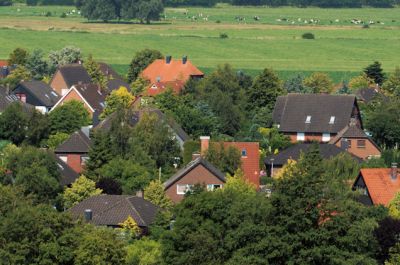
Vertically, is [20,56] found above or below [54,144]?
above

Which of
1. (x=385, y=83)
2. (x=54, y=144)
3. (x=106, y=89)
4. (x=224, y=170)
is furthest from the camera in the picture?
(x=385, y=83)

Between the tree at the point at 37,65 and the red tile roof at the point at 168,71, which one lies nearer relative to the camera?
the red tile roof at the point at 168,71

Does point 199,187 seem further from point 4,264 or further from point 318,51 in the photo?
point 318,51

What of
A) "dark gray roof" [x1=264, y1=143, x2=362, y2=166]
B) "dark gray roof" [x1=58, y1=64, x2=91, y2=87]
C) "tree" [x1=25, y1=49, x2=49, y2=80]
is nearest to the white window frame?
"dark gray roof" [x1=264, y1=143, x2=362, y2=166]

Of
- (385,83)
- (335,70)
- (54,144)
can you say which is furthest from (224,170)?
(335,70)

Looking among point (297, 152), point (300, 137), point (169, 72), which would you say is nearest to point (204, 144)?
point (297, 152)

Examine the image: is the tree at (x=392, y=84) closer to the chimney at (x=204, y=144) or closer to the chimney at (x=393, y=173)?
the chimney at (x=204, y=144)

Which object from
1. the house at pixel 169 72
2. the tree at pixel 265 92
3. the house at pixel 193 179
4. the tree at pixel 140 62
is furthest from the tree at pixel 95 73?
the house at pixel 193 179

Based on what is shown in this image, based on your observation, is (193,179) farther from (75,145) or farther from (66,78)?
(66,78)
